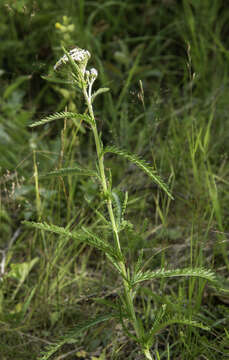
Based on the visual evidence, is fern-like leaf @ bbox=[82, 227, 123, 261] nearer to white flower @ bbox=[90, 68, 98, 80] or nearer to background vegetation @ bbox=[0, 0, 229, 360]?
background vegetation @ bbox=[0, 0, 229, 360]

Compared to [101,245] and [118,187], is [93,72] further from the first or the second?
[118,187]

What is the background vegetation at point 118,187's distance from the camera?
1.58 metres

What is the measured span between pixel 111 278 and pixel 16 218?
655mm

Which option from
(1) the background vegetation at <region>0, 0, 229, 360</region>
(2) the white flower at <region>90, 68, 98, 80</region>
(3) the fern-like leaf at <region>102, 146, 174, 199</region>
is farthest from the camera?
(1) the background vegetation at <region>0, 0, 229, 360</region>

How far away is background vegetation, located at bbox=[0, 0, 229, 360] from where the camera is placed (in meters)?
1.58

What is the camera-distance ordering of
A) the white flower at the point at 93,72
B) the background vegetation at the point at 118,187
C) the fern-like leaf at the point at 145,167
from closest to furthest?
the fern-like leaf at the point at 145,167
the white flower at the point at 93,72
the background vegetation at the point at 118,187

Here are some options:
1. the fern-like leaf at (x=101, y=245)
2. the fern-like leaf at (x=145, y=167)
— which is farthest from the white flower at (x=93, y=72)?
the fern-like leaf at (x=101, y=245)

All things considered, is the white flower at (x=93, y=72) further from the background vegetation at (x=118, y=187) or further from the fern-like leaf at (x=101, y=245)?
the fern-like leaf at (x=101, y=245)

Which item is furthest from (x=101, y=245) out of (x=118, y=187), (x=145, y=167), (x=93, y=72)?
(x=118, y=187)

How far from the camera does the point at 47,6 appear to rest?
3.02m

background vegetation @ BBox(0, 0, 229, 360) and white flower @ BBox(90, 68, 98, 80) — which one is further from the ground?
white flower @ BBox(90, 68, 98, 80)

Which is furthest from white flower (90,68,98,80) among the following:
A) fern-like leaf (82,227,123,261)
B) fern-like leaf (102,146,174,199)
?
fern-like leaf (82,227,123,261)

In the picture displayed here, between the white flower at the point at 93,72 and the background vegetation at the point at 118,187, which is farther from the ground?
the white flower at the point at 93,72

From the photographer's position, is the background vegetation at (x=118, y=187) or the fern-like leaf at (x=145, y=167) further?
the background vegetation at (x=118, y=187)
